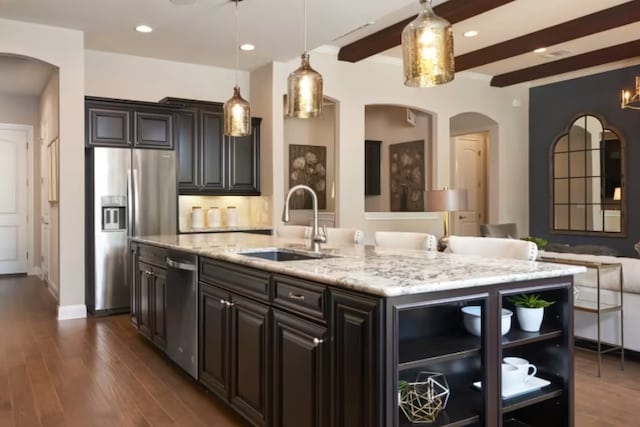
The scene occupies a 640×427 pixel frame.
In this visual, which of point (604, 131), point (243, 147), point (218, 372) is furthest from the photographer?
point (604, 131)

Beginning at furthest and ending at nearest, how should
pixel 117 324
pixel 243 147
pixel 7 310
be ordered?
pixel 243 147, pixel 7 310, pixel 117 324

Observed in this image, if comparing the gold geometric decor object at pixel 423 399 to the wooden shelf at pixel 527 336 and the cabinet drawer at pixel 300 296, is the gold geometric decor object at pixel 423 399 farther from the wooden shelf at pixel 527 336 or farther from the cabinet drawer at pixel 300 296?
the cabinet drawer at pixel 300 296

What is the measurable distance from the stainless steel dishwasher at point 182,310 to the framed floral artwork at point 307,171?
4.83 metres

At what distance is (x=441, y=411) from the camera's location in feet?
6.47

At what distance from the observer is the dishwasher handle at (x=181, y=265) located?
321cm

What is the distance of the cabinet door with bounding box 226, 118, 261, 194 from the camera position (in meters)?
6.51

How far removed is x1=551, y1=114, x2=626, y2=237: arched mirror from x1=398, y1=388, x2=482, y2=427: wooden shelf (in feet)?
21.2

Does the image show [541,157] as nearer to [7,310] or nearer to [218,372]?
[218,372]

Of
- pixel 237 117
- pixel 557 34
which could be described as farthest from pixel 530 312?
pixel 557 34

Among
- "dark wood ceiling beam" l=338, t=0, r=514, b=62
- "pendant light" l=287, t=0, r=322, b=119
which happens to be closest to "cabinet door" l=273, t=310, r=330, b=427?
"pendant light" l=287, t=0, r=322, b=119

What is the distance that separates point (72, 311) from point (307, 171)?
4282mm

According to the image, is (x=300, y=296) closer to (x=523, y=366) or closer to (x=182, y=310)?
(x=523, y=366)

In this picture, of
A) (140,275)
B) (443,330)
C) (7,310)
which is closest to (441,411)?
(443,330)

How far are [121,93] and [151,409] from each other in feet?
14.2
